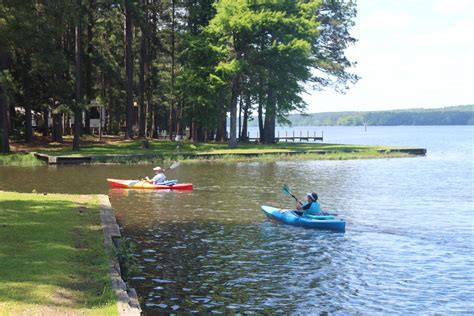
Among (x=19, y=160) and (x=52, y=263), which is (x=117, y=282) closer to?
(x=52, y=263)

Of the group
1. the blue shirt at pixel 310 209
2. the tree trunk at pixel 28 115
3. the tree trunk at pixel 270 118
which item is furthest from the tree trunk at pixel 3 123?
the blue shirt at pixel 310 209

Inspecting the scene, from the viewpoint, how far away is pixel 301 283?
1191 centimetres

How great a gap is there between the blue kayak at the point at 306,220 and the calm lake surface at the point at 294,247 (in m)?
0.30

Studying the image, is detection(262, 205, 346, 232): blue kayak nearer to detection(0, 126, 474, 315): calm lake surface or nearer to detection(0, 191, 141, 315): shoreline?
detection(0, 126, 474, 315): calm lake surface

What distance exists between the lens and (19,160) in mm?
37938

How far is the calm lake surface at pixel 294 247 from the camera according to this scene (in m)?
10.8

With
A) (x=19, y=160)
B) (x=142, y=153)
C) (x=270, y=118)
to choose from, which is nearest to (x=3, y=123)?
(x=19, y=160)

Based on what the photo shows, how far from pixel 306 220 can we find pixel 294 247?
2.82 metres

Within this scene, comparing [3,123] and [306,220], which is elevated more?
[3,123]

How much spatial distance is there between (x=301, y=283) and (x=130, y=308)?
4.76 metres

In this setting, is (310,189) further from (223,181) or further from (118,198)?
(118,198)

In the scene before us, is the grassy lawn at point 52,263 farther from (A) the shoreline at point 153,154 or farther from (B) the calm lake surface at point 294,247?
(A) the shoreline at point 153,154

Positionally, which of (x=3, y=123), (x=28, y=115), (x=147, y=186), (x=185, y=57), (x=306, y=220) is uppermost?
(x=185, y=57)

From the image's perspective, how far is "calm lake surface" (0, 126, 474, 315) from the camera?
1084cm
